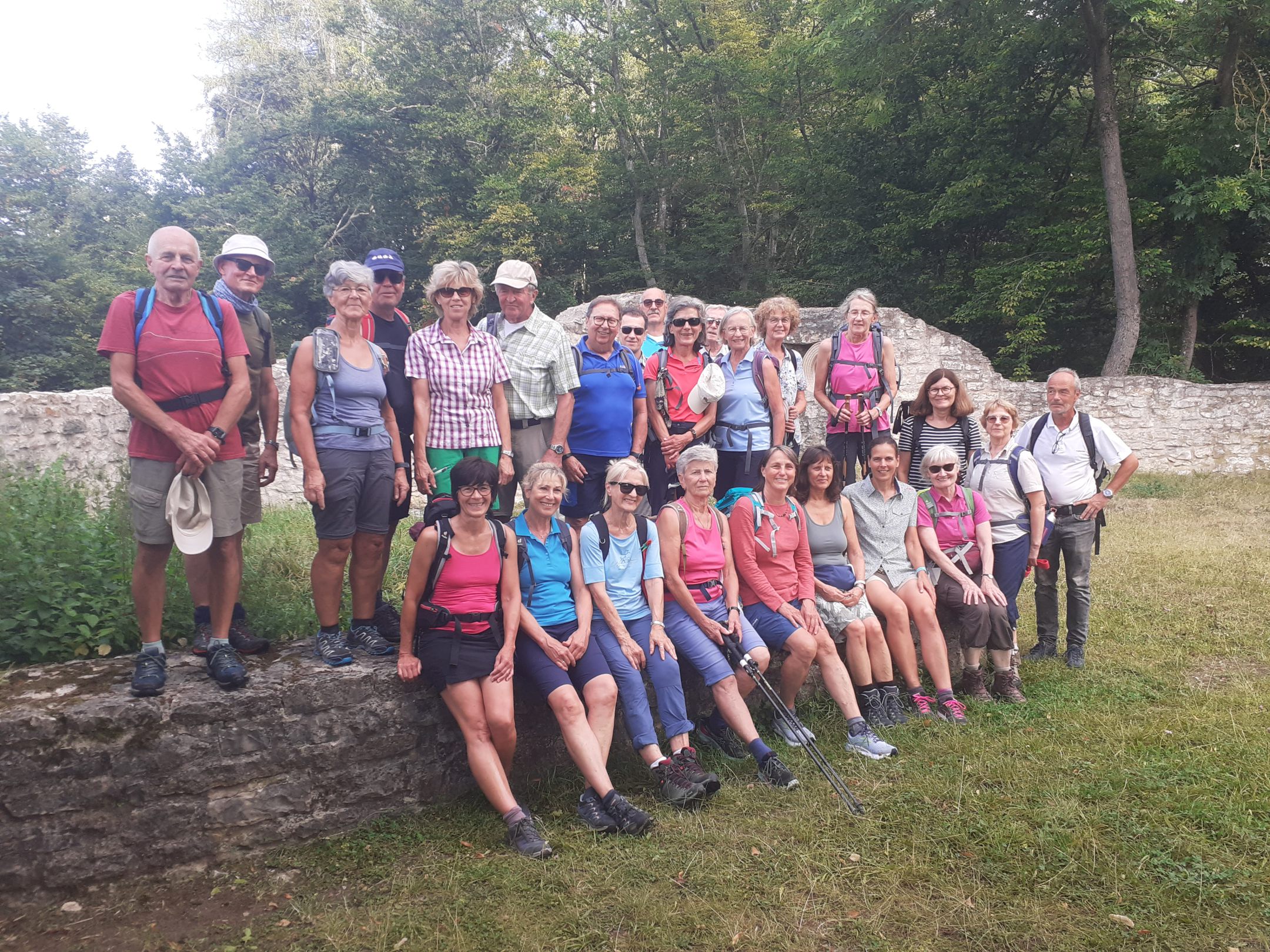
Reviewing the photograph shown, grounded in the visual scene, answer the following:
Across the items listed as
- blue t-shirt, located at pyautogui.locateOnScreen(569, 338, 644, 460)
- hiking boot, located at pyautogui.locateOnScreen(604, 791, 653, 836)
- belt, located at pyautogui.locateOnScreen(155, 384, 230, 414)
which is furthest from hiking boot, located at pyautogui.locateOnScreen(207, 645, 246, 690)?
blue t-shirt, located at pyautogui.locateOnScreen(569, 338, 644, 460)

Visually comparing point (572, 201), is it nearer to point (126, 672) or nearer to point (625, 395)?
point (625, 395)

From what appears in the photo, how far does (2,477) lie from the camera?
15.0 ft

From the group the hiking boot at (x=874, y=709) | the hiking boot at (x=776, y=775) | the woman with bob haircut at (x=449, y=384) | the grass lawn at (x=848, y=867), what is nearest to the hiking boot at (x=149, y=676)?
the grass lawn at (x=848, y=867)

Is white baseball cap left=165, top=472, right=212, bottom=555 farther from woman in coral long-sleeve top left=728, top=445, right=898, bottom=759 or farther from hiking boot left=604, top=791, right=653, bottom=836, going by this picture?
woman in coral long-sleeve top left=728, top=445, right=898, bottom=759

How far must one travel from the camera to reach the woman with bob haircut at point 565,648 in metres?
3.53

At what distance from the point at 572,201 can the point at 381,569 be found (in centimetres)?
2268

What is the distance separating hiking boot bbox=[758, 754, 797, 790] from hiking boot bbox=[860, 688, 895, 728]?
2.55 ft

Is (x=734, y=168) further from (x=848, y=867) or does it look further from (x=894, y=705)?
(x=848, y=867)

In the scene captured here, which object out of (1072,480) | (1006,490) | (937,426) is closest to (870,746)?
(1006,490)

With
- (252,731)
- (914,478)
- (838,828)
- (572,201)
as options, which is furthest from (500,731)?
(572,201)

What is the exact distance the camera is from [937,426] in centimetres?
528

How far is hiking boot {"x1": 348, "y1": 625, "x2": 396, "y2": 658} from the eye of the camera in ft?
12.5

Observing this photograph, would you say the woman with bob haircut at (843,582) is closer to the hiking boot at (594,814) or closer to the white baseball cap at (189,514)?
the hiking boot at (594,814)

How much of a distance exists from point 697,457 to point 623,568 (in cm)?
72
